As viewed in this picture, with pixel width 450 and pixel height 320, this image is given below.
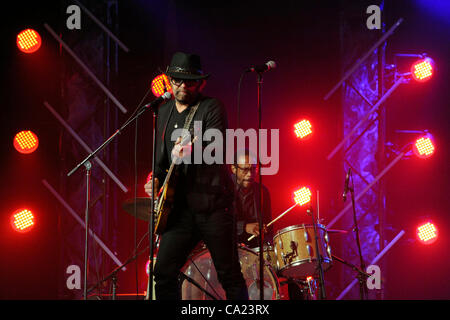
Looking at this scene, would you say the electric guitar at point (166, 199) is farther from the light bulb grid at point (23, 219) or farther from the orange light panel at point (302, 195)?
the light bulb grid at point (23, 219)

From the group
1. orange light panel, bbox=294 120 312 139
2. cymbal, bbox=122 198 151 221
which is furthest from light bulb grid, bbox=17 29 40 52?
orange light panel, bbox=294 120 312 139

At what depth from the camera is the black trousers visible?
397 centimetres

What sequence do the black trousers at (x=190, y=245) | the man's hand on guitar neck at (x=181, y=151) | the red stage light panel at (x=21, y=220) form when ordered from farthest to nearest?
the red stage light panel at (x=21, y=220) < the black trousers at (x=190, y=245) < the man's hand on guitar neck at (x=181, y=151)

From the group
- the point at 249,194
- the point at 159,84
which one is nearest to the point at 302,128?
the point at 249,194

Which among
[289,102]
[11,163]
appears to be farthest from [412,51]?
[11,163]

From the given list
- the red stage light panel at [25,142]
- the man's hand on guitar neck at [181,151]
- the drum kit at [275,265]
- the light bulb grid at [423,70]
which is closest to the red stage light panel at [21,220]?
the red stage light panel at [25,142]

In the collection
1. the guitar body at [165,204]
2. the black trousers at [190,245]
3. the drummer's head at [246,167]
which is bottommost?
the black trousers at [190,245]

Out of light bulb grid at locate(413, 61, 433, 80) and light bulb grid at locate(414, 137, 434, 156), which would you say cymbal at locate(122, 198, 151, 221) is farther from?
light bulb grid at locate(413, 61, 433, 80)

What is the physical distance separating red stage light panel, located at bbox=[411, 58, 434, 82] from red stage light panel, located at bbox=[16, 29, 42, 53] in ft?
17.5

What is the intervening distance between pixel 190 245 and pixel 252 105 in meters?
4.10

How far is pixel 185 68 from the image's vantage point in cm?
422

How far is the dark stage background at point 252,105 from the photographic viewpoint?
740 centimetres

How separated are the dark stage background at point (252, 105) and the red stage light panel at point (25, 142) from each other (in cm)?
19
